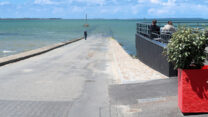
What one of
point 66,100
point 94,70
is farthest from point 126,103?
point 94,70

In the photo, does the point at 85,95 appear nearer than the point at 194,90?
No

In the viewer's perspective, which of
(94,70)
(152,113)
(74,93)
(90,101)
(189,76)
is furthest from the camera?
(94,70)

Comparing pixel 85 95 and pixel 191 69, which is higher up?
pixel 191 69

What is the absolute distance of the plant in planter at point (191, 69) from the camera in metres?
6.59

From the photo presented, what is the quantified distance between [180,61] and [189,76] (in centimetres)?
35

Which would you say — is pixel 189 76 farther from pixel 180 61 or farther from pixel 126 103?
pixel 126 103

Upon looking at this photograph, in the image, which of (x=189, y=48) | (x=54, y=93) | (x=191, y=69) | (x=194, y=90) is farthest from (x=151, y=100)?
(x=54, y=93)

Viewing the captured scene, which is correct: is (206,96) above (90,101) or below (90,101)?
above

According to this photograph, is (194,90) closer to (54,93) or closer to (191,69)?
(191,69)

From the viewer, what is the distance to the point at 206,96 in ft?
21.9

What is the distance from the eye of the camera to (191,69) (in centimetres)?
664

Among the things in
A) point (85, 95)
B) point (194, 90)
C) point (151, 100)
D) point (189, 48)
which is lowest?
point (85, 95)

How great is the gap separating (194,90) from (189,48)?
0.86m

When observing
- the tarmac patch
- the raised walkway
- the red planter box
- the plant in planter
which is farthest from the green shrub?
the tarmac patch
